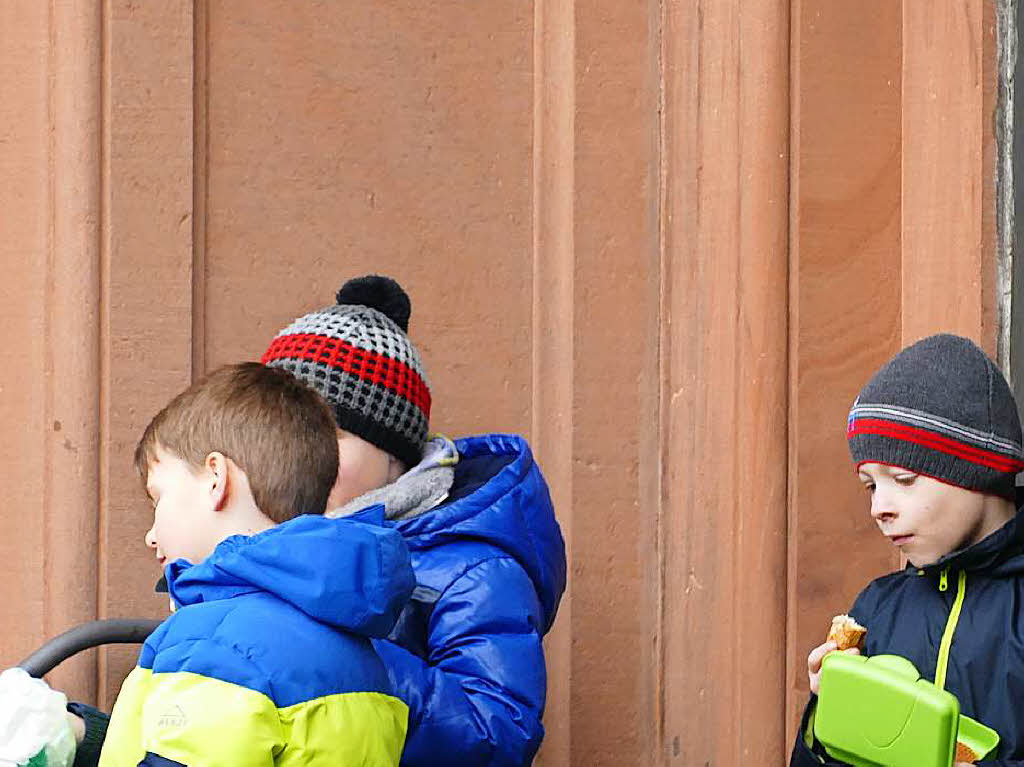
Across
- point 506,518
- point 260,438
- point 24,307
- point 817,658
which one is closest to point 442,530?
point 506,518

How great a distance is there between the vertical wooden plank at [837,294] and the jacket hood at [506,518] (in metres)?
0.59

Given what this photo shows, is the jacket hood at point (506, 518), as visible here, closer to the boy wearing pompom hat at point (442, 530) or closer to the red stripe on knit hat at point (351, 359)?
the boy wearing pompom hat at point (442, 530)

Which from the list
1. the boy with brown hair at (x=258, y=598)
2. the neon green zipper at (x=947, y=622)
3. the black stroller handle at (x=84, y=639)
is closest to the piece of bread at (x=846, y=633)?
the neon green zipper at (x=947, y=622)

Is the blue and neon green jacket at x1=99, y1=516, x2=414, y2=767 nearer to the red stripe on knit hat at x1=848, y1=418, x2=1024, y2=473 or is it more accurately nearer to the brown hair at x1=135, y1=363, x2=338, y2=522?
the brown hair at x1=135, y1=363, x2=338, y2=522

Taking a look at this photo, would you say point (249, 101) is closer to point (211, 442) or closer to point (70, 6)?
point (70, 6)

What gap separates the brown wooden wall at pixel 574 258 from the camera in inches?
133

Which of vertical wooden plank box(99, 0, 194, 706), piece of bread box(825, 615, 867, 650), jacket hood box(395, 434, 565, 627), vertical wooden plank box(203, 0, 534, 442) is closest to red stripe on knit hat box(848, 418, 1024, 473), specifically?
piece of bread box(825, 615, 867, 650)

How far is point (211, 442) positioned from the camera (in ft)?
7.82

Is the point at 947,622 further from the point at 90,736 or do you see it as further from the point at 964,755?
the point at 90,736

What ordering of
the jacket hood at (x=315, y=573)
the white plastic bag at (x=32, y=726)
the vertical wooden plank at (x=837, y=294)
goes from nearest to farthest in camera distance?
the jacket hood at (x=315, y=573) → the white plastic bag at (x=32, y=726) → the vertical wooden plank at (x=837, y=294)

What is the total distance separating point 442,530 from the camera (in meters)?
2.85

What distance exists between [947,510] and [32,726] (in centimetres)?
129

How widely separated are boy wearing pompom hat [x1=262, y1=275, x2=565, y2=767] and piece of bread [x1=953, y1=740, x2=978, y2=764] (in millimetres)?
657

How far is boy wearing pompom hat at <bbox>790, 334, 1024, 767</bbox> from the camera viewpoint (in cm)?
249
